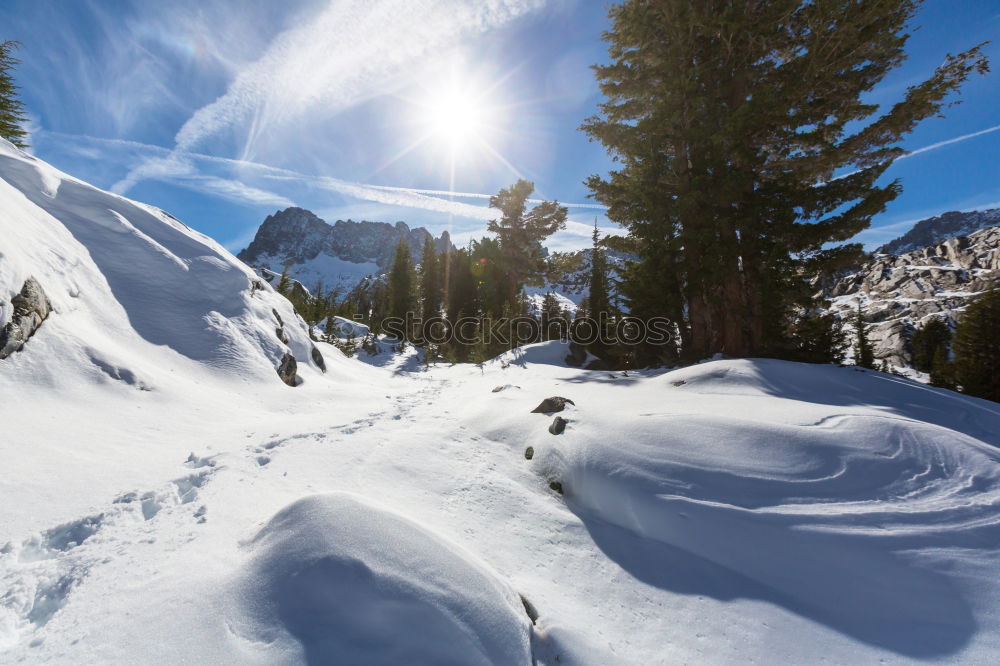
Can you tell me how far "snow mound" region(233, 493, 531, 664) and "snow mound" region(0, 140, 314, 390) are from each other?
4710mm

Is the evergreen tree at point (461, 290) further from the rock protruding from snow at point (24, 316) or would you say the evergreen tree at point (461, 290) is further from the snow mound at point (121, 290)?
the rock protruding from snow at point (24, 316)

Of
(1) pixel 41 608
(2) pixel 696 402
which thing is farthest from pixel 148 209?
(2) pixel 696 402

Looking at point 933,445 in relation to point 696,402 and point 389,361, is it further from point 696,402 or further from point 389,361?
point 389,361

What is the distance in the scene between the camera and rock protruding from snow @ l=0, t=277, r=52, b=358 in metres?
4.33

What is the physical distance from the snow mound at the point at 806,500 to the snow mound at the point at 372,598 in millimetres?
1606

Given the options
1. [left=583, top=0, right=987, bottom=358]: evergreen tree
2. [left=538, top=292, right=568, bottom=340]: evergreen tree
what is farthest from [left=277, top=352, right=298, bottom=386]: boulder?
[left=538, top=292, right=568, bottom=340]: evergreen tree

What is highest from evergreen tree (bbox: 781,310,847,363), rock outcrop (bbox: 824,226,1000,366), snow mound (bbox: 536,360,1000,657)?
rock outcrop (bbox: 824,226,1000,366)

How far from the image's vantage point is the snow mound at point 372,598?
5.95 ft

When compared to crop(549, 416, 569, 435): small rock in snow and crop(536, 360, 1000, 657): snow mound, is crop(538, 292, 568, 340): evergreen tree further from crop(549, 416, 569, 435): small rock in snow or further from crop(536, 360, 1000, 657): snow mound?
crop(536, 360, 1000, 657): snow mound

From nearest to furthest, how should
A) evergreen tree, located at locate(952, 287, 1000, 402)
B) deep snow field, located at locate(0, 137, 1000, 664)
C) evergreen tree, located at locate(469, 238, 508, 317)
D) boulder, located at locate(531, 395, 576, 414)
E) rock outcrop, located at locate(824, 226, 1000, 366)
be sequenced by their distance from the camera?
deep snow field, located at locate(0, 137, 1000, 664)
boulder, located at locate(531, 395, 576, 414)
evergreen tree, located at locate(952, 287, 1000, 402)
evergreen tree, located at locate(469, 238, 508, 317)
rock outcrop, located at locate(824, 226, 1000, 366)

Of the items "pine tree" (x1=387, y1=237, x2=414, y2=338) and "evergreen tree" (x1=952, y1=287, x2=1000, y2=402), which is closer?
"evergreen tree" (x1=952, y1=287, x2=1000, y2=402)

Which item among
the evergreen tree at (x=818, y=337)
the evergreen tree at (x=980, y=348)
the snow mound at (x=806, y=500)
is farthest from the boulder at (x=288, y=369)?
the evergreen tree at (x=980, y=348)

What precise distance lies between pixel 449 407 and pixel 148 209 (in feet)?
34.5

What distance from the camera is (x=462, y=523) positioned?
344 cm
